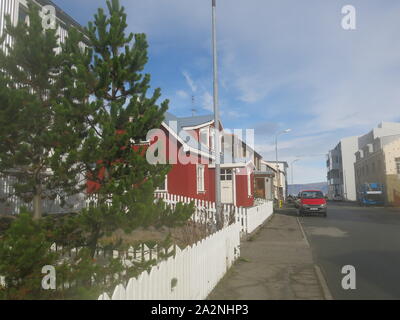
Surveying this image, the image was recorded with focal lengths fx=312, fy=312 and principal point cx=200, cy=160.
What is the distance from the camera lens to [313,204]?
22.2 m

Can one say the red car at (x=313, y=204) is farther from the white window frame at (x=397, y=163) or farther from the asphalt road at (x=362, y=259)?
the white window frame at (x=397, y=163)

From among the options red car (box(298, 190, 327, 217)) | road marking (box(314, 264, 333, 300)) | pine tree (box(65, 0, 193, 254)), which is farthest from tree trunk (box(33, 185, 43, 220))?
red car (box(298, 190, 327, 217))

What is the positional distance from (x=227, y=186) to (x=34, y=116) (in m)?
17.9

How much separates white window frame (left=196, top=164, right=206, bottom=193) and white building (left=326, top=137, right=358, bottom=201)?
169ft

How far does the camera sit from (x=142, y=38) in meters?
5.95

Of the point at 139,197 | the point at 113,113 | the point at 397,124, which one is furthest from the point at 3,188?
the point at 397,124

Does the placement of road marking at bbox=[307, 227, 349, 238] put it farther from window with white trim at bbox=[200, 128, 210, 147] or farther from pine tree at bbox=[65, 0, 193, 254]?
window with white trim at bbox=[200, 128, 210, 147]

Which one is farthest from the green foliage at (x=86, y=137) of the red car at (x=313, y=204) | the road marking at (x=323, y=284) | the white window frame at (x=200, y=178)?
the red car at (x=313, y=204)

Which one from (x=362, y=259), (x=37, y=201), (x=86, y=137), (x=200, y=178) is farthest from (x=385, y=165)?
(x=37, y=201)

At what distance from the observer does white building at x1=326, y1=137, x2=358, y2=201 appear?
6488 cm

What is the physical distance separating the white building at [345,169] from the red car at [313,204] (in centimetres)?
4461

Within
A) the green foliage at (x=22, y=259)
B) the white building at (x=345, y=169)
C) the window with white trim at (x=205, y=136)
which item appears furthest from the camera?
the white building at (x=345, y=169)

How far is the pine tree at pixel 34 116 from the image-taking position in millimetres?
4723

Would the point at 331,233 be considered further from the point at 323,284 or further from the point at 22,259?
the point at 22,259
